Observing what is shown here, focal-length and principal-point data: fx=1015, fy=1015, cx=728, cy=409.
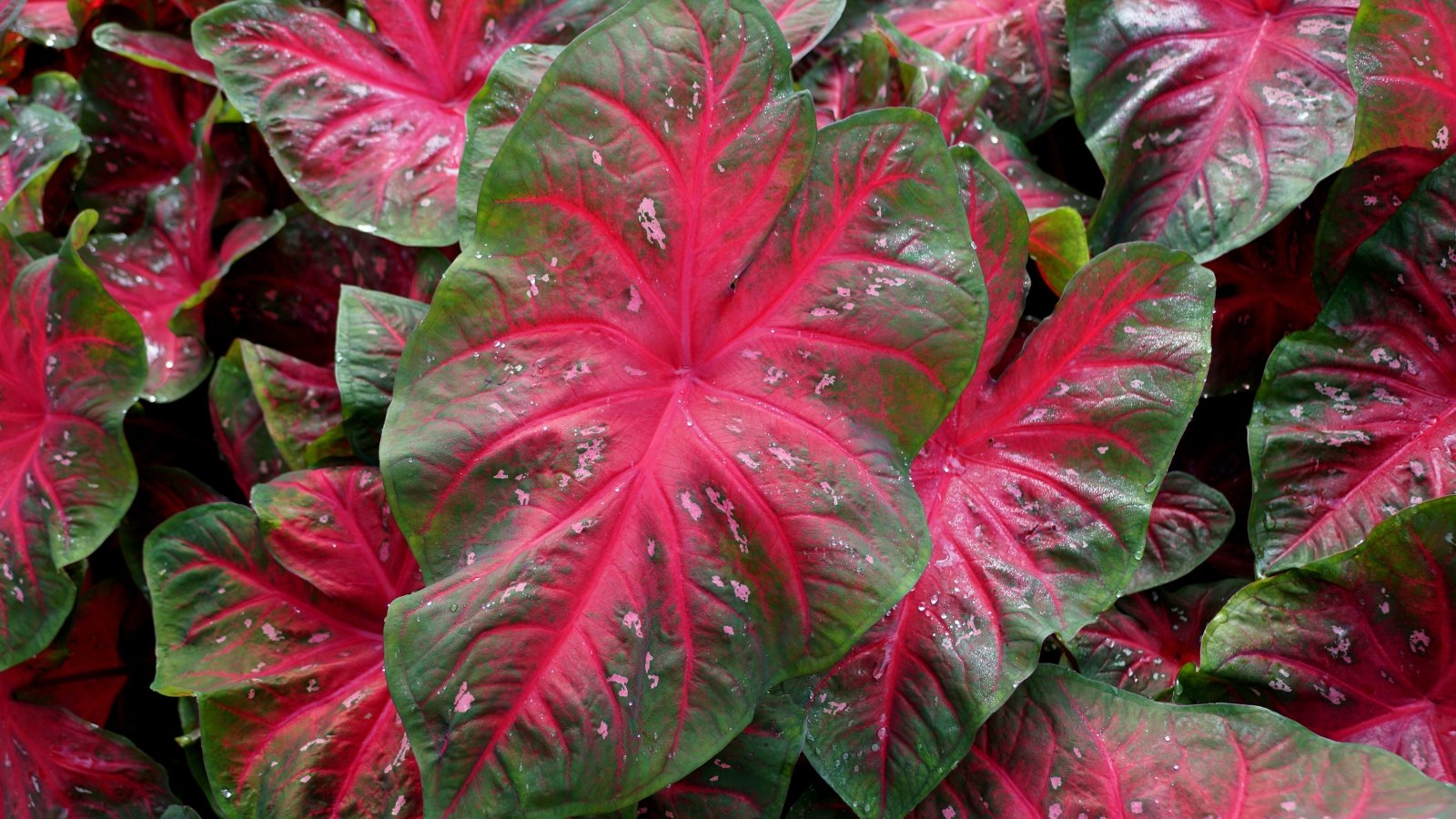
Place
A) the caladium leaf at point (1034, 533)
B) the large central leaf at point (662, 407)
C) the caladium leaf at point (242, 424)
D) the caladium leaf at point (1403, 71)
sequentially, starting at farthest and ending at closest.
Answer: the caladium leaf at point (242, 424) → the caladium leaf at point (1403, 71) → the caladium leaf at point (1034, 533) → the large central leaf at point (662, 407)

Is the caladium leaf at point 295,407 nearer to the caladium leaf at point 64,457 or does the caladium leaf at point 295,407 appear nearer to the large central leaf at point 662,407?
the caladium leaf at point 64,457

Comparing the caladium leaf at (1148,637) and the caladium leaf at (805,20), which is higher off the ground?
the caladium leaf at (805,20)

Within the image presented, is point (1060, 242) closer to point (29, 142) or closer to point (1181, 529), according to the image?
point (1181, 529)

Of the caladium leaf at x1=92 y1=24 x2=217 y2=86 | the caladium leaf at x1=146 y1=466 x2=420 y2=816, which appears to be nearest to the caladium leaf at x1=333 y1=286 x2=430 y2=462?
the caladium leaf at x1=146 y1=466 x2=420 y2=816

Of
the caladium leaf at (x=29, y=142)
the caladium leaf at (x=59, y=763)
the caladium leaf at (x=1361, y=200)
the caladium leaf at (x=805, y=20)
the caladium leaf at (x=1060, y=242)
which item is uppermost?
the caladium leaf at (x=805, y=20)

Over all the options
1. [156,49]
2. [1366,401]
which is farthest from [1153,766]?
[156,49]

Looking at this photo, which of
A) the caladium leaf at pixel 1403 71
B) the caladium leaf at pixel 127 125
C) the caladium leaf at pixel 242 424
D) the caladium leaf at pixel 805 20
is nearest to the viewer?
the caladium leaf at pixel 1403 71

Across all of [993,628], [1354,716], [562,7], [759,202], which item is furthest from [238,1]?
[1354,716]

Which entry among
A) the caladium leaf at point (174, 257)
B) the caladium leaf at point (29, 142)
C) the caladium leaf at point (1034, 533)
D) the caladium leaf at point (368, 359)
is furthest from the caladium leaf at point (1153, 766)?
the caladium leaf at point (29, 142)
